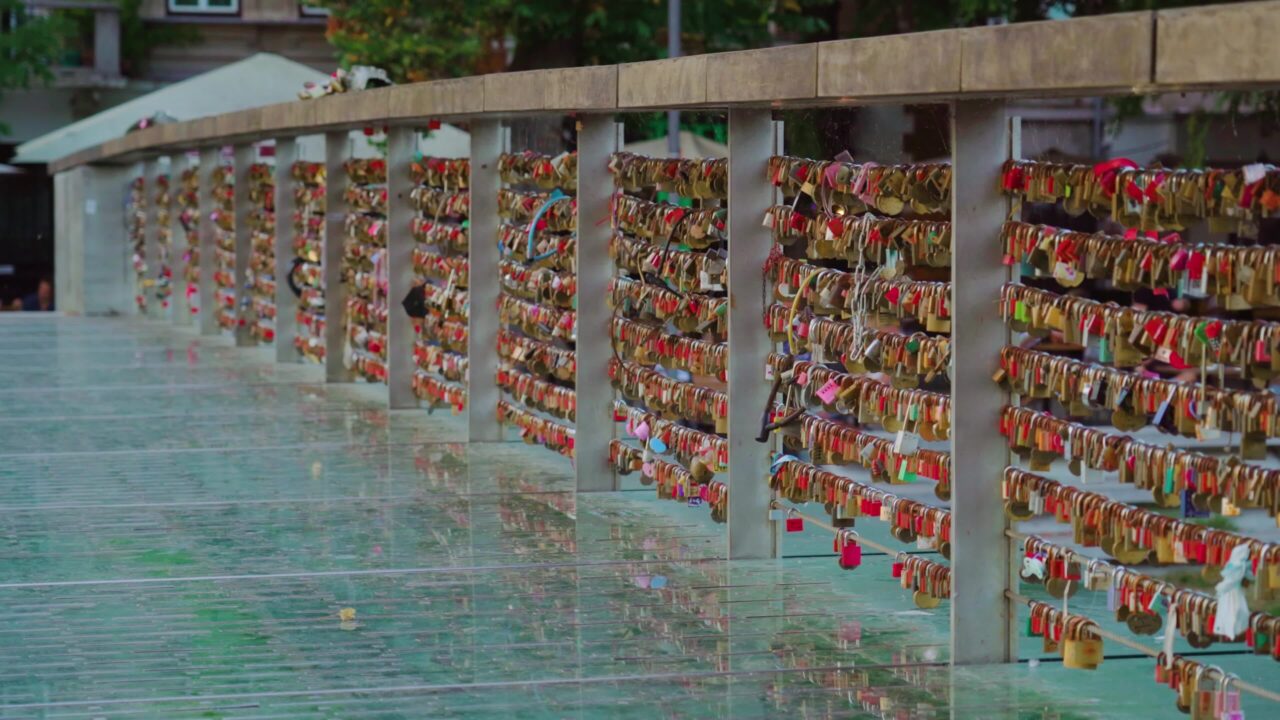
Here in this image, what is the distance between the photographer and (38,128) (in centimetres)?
4344

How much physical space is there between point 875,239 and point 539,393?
3930 millimetres

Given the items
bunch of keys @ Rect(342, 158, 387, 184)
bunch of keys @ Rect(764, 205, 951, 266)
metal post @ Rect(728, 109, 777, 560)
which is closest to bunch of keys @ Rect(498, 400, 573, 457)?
metal post @ Rect(728, 109, 777, 560)

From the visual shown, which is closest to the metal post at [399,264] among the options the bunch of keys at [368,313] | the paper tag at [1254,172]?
the bunch of keys at [368,313]

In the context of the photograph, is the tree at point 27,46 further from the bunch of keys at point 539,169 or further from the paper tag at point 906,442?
the paper tag at point 906,442

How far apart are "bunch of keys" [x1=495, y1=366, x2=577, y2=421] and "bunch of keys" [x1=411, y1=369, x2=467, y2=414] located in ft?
2.39

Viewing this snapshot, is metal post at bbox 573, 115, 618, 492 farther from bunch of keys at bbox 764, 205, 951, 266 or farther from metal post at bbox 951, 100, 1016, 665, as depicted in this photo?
metal post at bbox 951, 100, 1016, 665

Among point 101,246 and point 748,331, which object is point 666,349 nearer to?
point 748,331

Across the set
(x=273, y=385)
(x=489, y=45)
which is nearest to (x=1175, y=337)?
(x=273, y=385)

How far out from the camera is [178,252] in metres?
21.8

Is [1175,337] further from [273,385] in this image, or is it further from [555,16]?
[555,16]

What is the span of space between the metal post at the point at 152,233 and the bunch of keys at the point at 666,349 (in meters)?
14.9

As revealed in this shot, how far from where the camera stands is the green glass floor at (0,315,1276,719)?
543 cm

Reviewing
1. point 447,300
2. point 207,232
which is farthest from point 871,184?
point 207,232

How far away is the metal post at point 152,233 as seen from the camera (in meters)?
23.2
